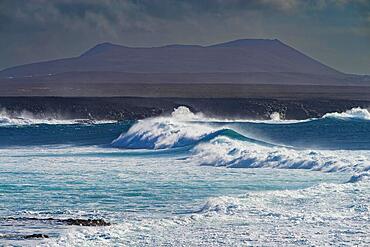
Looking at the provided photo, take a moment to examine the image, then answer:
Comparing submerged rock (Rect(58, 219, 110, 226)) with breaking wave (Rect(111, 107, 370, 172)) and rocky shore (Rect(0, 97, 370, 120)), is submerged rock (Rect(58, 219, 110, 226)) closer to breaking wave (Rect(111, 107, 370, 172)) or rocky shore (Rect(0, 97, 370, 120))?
breaking wave (Rect(111, 107, 370, 172))

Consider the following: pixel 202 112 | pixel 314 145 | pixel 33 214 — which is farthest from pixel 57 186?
pixel 202 112

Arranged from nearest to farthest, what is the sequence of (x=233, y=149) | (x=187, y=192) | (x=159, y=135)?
1. (x=187, y=192)
2. (x=233, y=149)
3. (x=159, y=135)

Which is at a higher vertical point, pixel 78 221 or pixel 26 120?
pixel 26 120

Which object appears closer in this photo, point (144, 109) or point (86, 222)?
point (86, 222)

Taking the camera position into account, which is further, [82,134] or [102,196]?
[82,134]

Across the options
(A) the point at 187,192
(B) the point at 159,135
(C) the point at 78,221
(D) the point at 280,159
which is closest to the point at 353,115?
(B) the point at 159,135

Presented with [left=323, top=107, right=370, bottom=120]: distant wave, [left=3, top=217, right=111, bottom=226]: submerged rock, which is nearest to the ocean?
[left=3, top=217, right=111, bottom=226]: submerged rock

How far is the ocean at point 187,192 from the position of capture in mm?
14539

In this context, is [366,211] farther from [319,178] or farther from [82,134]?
[82,134]

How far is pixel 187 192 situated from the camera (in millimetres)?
20172

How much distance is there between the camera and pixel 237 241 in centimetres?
1395

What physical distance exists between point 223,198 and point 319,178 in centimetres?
585

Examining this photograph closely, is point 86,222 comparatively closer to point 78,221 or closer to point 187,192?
→ point 78,221

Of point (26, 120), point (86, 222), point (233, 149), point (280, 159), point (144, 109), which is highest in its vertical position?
point (144, 109)
